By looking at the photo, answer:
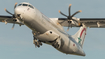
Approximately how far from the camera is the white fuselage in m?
22.2

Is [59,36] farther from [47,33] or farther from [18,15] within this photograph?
[18,15]

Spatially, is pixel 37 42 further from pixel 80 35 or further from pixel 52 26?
pixel 80 35

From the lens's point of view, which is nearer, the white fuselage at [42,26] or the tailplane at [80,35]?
the white fuselage at [42,26]

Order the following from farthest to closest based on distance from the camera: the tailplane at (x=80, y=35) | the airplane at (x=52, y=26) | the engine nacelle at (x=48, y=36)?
1. the tailplane at (x=80, y=35)
2. the engine nacelle at (x=48, y=36)
3. the airplane at (x=52, y=26)

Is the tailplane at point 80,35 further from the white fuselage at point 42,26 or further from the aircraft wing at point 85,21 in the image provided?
the white fuselage at point 42,26

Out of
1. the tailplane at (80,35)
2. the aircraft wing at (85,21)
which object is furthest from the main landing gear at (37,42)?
the tailplane at (80,35)

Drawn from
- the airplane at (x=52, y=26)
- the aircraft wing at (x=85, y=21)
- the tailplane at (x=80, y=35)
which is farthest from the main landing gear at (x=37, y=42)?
the tailplane at (x=80, y=35)

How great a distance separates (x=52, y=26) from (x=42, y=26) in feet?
7.23

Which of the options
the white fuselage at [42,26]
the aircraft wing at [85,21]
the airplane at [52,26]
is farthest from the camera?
the aircraft wing at [85,21]

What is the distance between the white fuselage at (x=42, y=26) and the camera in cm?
2216

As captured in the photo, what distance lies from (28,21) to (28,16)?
2.00ft

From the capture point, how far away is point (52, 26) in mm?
25594

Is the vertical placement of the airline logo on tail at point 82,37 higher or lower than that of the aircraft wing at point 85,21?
lower

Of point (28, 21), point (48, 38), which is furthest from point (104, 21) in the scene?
point (28, 21)
